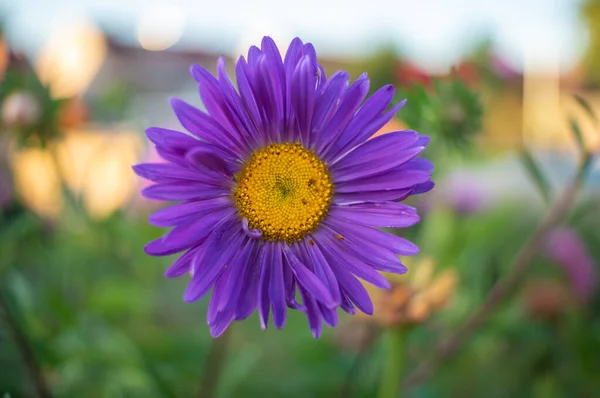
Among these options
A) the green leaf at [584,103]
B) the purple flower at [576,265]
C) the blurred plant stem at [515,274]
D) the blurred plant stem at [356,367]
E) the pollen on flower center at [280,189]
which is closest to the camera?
the pollen on flower center at [280,189]

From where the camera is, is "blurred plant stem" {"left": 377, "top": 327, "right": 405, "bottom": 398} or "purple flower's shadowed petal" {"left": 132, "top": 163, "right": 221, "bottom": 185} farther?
"blurred plant stem" {"left": 377, "top": 327, "right": 405, "bottom": 398}

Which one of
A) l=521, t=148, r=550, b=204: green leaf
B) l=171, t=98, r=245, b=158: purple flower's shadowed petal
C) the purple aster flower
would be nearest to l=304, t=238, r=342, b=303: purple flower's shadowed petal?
the purple aster flower

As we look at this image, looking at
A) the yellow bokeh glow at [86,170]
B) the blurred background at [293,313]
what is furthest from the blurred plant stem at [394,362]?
the yellow bokeh glow at [86,170]

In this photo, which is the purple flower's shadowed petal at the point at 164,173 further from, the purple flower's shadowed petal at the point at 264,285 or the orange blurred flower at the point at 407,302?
the orange blurred flower at the point at 407,302

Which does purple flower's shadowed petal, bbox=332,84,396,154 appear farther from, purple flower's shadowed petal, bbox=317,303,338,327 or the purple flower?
the purple flower

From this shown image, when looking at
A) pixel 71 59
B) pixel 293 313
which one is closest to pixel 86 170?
pixel 293 313

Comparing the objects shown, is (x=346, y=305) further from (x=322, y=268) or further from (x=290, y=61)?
(x=290, y=61)

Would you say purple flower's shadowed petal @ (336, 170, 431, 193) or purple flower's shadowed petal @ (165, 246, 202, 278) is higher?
purple flower's shadowed petal @ (336, 170, 431, 193)
